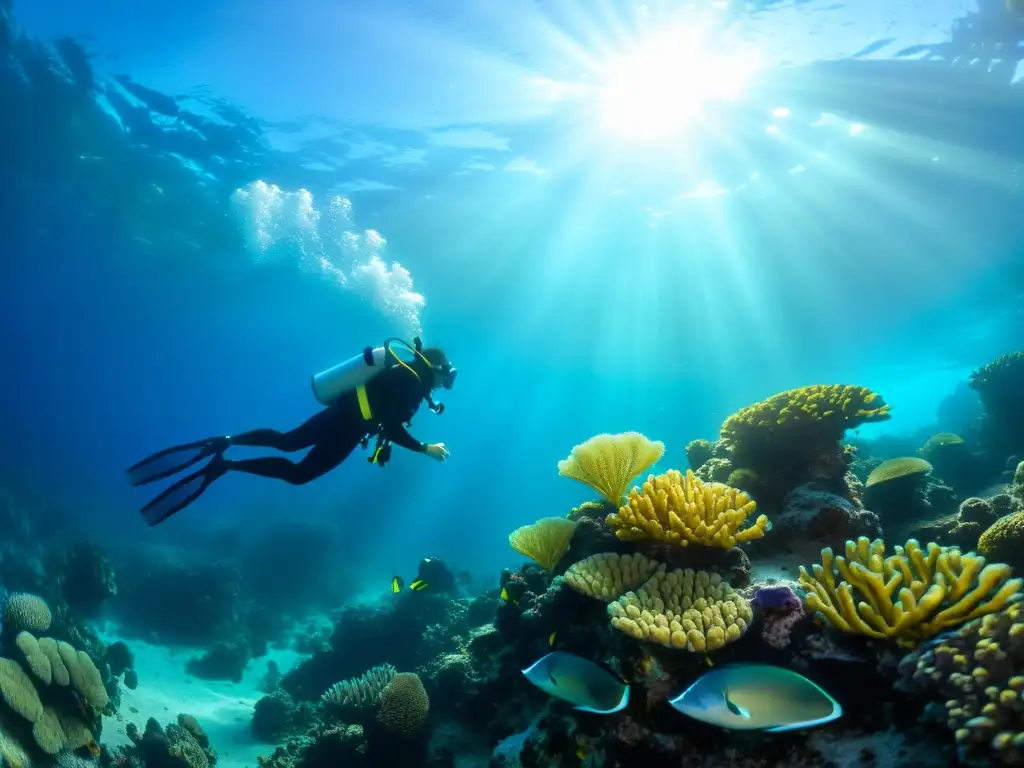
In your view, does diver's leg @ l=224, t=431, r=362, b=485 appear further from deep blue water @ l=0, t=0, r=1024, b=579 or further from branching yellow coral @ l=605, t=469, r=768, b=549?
deep blue water @ l=0, t=0, r=1024, b=579

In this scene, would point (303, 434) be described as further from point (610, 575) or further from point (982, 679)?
point (982, 679)

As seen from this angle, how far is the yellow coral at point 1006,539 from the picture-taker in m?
4.44

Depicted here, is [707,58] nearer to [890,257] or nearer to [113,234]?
[890,257]

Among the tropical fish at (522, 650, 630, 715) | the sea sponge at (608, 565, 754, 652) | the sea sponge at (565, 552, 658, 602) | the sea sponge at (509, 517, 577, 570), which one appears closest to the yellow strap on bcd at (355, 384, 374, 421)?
the sea sponge at (509, 517, 577, 570)

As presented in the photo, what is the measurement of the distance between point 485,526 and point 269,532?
43.3 m

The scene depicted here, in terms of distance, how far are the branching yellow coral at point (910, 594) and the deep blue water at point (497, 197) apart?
16.1 meters

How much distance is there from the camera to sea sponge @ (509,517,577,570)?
5.70 m

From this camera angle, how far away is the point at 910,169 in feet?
62.3

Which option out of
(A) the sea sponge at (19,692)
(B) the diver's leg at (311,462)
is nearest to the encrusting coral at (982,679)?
(B) the diver's leg at (311,462)

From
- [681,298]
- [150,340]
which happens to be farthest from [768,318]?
[150,340]

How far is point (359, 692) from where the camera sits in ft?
24.1

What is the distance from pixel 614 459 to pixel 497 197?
21.7 metres

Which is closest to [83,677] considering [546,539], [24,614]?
[24,614]

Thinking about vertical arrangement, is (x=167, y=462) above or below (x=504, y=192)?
below
